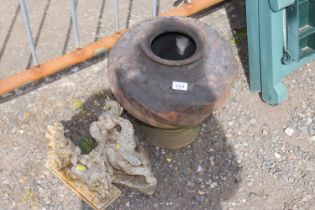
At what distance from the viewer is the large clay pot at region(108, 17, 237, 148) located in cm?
282

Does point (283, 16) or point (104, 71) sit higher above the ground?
point (283, 16)

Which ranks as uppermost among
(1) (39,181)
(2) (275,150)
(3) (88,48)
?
(3) (88,48)

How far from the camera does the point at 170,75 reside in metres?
2.83

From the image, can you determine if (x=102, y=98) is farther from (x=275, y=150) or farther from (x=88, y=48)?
(x=275, y=150)

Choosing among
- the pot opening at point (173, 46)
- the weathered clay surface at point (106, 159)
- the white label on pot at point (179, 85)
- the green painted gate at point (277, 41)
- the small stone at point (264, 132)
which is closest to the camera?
the white label on pot at point (179, 85)

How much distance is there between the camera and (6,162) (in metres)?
3.25

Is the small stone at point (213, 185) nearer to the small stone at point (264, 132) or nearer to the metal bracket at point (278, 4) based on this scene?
the small stone at point (264, 132)

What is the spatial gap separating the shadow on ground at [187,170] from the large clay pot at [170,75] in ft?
1.27

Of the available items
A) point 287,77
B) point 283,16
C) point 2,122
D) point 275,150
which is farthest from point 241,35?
point 2,122

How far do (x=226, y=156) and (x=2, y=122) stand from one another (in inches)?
57.3

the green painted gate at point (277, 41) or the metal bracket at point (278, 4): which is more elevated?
the metal bracket at point (278, 4)

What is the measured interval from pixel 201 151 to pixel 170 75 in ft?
2.47

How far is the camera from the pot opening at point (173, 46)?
3104mm

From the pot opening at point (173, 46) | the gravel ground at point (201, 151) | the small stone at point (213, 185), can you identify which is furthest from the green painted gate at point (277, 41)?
the small stone at point (213, 185)
